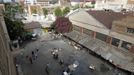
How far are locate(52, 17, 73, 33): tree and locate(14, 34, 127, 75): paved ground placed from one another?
5018 millimetres

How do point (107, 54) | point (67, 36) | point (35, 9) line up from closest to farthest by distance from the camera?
1. point (107, 54)
2. point (67, 36)
3. point (35, 9)

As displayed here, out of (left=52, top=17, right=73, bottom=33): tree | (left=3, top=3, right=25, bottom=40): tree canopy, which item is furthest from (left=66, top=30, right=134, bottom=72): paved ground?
(left=3, top=3, right=25, bottom=40): tree canopy

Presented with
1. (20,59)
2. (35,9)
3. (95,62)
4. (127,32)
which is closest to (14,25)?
(20,59)

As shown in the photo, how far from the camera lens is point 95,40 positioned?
92.1 feet

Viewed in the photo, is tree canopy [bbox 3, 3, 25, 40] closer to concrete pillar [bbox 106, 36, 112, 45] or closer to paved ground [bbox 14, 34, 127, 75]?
paved ground [bbox 14, 34, 127, 75]

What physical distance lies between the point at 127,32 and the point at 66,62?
446 inches

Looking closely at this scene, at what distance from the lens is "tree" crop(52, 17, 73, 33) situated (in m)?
37.2

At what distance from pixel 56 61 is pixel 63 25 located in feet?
52.2

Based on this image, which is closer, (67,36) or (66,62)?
(66,62)

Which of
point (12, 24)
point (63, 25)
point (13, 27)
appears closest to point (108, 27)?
point (63, 25)

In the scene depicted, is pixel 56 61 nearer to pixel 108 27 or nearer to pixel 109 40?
pixel 109 40

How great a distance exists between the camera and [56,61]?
25469 mm

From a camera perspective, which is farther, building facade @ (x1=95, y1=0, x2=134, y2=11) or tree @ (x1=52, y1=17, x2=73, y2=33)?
building facade @ (x1=95, y1=0, x2=134, y2=11)

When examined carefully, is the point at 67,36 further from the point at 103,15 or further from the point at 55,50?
the point at 103,15
